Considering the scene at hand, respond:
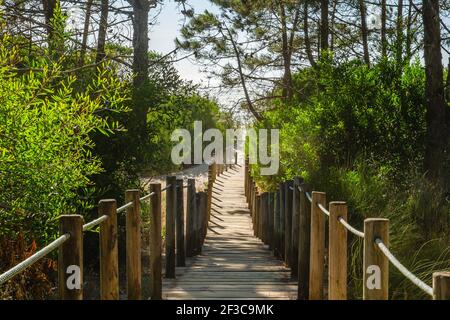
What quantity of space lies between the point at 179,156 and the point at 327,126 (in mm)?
17165

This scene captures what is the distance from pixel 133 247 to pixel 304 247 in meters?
1.79

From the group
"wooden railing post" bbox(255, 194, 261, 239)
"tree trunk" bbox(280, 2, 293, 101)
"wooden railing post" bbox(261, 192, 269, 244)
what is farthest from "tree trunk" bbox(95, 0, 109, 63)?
"tree trunk" bbox(280, 2, 293, 101)

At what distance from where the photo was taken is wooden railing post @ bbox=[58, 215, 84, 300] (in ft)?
10.5

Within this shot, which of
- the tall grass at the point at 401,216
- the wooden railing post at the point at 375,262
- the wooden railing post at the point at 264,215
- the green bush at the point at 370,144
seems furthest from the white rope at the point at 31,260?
the wooden railing post at the point at 264,215

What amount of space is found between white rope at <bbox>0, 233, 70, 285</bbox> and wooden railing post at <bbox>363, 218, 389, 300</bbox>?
1.65 meters

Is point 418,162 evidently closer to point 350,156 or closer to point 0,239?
point 350,156

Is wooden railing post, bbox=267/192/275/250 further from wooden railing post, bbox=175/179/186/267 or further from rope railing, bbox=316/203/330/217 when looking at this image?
rope railing, bbox=316/203/330/217

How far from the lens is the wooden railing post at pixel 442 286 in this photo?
7.48 feet

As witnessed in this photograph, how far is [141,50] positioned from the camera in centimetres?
1138

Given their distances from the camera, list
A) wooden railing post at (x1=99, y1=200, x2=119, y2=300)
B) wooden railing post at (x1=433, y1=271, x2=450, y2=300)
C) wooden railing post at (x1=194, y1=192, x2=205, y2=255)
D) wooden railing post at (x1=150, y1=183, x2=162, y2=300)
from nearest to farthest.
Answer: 1. wooden railing post at (x1=433, y1=271, x2=450, y2=300)
2. wooden railing post at (x1=99, y1=200, x2=119, y2=300)
3. wooden railing post at (x1=150, y1=183, x2=162, y2=300)
4. wooden railing post at (x1=194, y1=192, x2=205, y2=255)

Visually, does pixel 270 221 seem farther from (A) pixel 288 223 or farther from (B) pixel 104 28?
(B) pixel 104 28

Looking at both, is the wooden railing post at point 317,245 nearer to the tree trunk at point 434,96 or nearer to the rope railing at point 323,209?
the rope railing at point 323,209

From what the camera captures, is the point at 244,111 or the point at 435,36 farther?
the point at 244,111
